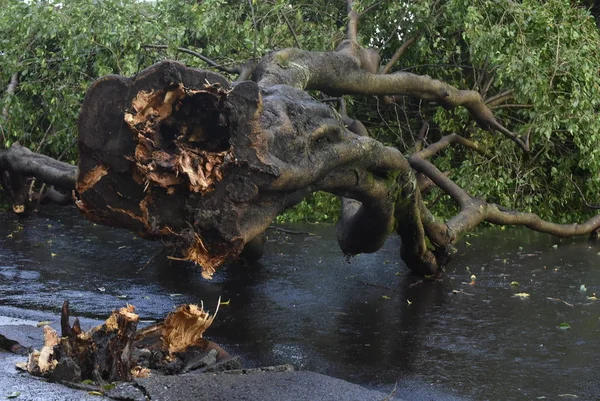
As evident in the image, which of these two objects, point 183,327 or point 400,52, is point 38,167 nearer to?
point 400,52

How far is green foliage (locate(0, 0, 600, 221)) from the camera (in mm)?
8875

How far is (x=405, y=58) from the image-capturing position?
1080cm

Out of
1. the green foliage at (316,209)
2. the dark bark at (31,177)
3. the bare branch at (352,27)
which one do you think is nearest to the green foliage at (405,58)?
the green foliage at (316,209)

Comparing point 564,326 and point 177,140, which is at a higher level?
point 177,140

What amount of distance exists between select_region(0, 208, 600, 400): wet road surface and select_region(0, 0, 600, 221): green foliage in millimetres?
1291

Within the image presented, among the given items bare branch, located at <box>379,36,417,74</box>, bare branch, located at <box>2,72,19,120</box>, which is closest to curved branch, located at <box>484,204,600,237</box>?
bare branch, located at <box>379,36,417,74</box>

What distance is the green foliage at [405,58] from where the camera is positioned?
888cm

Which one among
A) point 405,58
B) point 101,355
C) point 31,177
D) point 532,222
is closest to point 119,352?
point 101,355

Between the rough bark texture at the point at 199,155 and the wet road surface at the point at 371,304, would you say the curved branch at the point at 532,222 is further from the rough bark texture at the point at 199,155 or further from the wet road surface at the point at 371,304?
the rough bark texture at the point at 199,155

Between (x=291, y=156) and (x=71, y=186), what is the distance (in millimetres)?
3927

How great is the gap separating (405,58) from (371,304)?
15.9 ft

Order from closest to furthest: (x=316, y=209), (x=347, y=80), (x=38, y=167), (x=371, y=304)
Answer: (x=371, y=304)
(x=347, y=80)
(x=38, y=167)
(x=316, y=209)

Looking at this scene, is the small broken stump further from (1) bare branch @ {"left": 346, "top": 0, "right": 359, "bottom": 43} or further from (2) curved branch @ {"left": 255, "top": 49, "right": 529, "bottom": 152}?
(1) bare branch @ {"left": 346, "top": 0, "right": 359, "bottom": 43}

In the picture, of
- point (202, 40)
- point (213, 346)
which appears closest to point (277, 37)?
point (202, 40)
